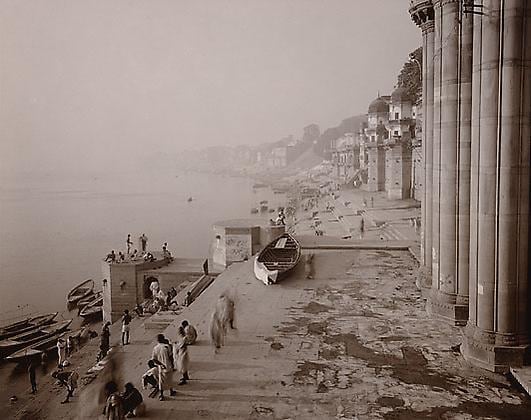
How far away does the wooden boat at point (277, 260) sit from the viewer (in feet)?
46.5

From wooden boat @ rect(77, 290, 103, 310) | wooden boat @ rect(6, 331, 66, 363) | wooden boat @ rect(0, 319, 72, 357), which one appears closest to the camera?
wooden boat @ rect(6, 331, 66, 363)

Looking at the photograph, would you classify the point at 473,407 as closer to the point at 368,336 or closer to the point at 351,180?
the point at 368,336

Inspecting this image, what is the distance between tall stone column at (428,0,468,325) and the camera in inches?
405

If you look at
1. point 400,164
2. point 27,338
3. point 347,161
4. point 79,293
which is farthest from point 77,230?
point 27,338

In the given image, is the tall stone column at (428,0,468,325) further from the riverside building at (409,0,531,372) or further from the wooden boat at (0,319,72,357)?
the wooden boat at (0,319,72,357)

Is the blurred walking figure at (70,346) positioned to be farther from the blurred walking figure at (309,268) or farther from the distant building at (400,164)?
the distant building at (400,164)

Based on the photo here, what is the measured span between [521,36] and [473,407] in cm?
492

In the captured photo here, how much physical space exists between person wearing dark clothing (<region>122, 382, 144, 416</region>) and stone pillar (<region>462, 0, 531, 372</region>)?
4.89 meters

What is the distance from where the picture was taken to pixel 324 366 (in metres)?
8.23

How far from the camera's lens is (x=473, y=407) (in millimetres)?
6793

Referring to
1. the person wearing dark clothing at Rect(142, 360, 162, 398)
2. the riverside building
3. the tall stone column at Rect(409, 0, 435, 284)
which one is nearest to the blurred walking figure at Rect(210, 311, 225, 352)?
the person wearing dark clothing at Rect(142, 360, 162, 398)

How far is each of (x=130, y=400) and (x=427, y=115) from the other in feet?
30.2

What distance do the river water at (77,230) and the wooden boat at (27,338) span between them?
789 cm

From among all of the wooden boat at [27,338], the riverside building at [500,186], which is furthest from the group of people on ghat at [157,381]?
the wooden boat at [27,338]
